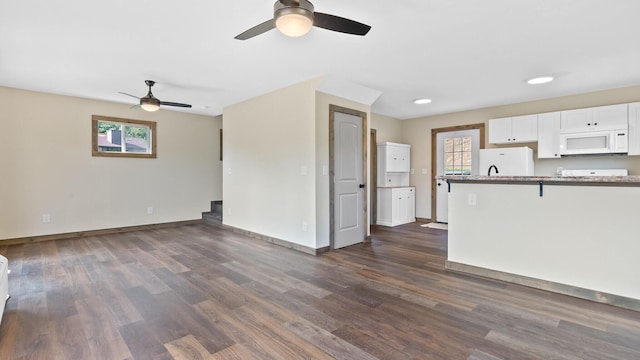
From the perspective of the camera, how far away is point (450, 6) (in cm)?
236

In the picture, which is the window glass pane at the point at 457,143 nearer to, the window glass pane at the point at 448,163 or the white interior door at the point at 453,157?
the white interior door at the point at 453,157

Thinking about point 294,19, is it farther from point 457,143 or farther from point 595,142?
point 457,143

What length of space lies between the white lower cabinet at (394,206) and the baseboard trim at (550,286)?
2782 millimetres

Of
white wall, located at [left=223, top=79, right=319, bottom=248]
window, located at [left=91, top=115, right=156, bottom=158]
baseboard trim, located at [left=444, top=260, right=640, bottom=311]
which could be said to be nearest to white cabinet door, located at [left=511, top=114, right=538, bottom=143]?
baseboard trim, located at [left=444, top=260, right=640, bottom=311]

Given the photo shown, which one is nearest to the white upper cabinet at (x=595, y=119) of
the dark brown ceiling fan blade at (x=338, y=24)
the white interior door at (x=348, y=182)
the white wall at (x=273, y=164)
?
the white interior door at (x=348, y=182)

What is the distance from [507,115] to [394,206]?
2.66 meters

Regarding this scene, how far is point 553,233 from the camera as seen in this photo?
9.56 feet

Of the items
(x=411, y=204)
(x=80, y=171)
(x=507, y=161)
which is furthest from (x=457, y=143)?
(x=80, y=171)

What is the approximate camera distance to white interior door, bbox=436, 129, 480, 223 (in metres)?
6.24

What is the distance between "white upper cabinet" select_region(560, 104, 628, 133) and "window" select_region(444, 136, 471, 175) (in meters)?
1.68

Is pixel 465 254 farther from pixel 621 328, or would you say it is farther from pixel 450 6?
pixel 450 6

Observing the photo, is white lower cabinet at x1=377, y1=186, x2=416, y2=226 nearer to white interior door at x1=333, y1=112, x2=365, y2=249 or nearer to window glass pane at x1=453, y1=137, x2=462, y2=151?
window glass pane at x1=453, y1=137, x2=462, y2=151

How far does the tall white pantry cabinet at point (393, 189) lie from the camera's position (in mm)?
6371

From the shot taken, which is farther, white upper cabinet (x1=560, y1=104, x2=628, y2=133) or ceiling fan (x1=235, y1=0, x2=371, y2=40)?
white upper cabinet (x1=560, y1=104, x2=628, y2=133)
